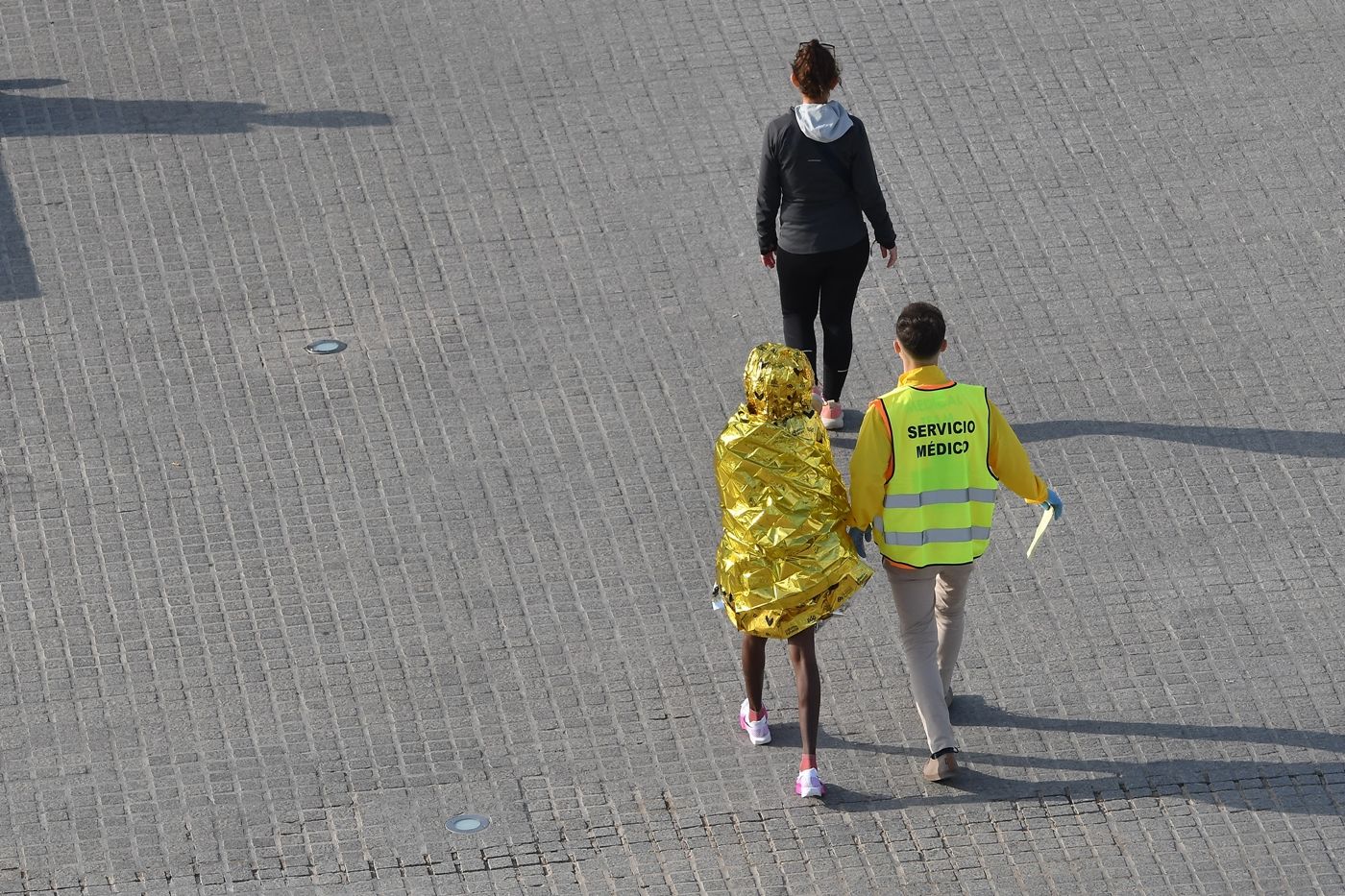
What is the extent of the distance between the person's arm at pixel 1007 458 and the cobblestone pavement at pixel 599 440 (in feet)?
3.51

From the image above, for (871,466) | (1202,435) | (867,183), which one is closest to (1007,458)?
(871,466)

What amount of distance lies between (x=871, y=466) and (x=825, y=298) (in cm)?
226

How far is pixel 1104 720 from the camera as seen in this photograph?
7.69 meters

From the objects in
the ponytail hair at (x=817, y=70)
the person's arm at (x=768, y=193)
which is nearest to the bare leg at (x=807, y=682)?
the person's arm at (x=768, y=193)

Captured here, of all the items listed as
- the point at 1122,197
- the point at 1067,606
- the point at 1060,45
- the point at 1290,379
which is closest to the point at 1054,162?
the point at 1122,197

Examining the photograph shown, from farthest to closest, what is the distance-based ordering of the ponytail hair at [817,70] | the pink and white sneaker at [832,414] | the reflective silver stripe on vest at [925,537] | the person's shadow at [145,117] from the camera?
the person's shadow at [145,117] < the pink and white sneaker at [832,414] < the ponytail hair at [817,70] < the reflective silver stripe on vest at [925,537]

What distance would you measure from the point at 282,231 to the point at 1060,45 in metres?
4.78

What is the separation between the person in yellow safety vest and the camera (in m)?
6.98

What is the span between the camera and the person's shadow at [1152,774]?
7.34 meters

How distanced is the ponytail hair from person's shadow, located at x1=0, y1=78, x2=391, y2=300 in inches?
136

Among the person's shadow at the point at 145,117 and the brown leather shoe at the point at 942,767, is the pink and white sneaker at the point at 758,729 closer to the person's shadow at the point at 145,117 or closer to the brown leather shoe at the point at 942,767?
the brown leather shoe at the point at 942,767

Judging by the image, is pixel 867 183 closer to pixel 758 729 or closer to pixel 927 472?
pixel 927 472

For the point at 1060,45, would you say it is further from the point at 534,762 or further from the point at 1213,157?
the point at 534,762

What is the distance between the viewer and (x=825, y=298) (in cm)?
912
